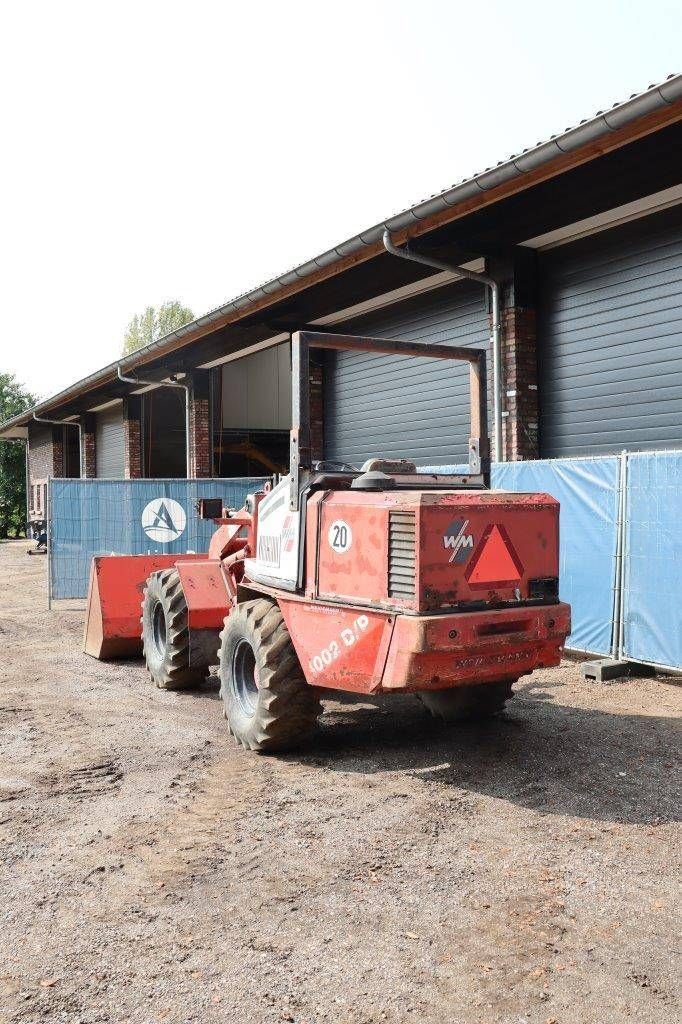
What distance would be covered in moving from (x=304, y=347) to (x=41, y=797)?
322cm

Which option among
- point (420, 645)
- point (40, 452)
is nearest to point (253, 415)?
point (40, 452)

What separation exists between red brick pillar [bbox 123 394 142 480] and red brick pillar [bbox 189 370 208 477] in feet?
17.7

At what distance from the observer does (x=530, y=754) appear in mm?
5824

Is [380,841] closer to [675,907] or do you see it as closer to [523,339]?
[675,907]

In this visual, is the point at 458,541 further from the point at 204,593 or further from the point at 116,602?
the point at 116,602

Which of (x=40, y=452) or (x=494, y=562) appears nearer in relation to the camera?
(x=494, y=562)

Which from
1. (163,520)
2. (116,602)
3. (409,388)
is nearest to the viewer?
(116,602)

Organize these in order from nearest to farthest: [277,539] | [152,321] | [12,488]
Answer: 1. [277,539]
2. [12,488]
3. [152,321]

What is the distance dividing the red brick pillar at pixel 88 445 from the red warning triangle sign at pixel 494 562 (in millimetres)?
26674

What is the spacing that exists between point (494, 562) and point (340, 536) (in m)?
0.95

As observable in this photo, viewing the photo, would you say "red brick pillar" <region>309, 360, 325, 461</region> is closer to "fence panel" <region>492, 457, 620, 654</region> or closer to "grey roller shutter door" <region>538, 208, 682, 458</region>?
"grey roller shutter door" <region>538, 208, 682, 458</region>

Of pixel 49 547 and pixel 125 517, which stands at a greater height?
pixel 125 517

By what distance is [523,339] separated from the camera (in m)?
11.3

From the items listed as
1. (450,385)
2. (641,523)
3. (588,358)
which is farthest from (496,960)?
(450,385)
